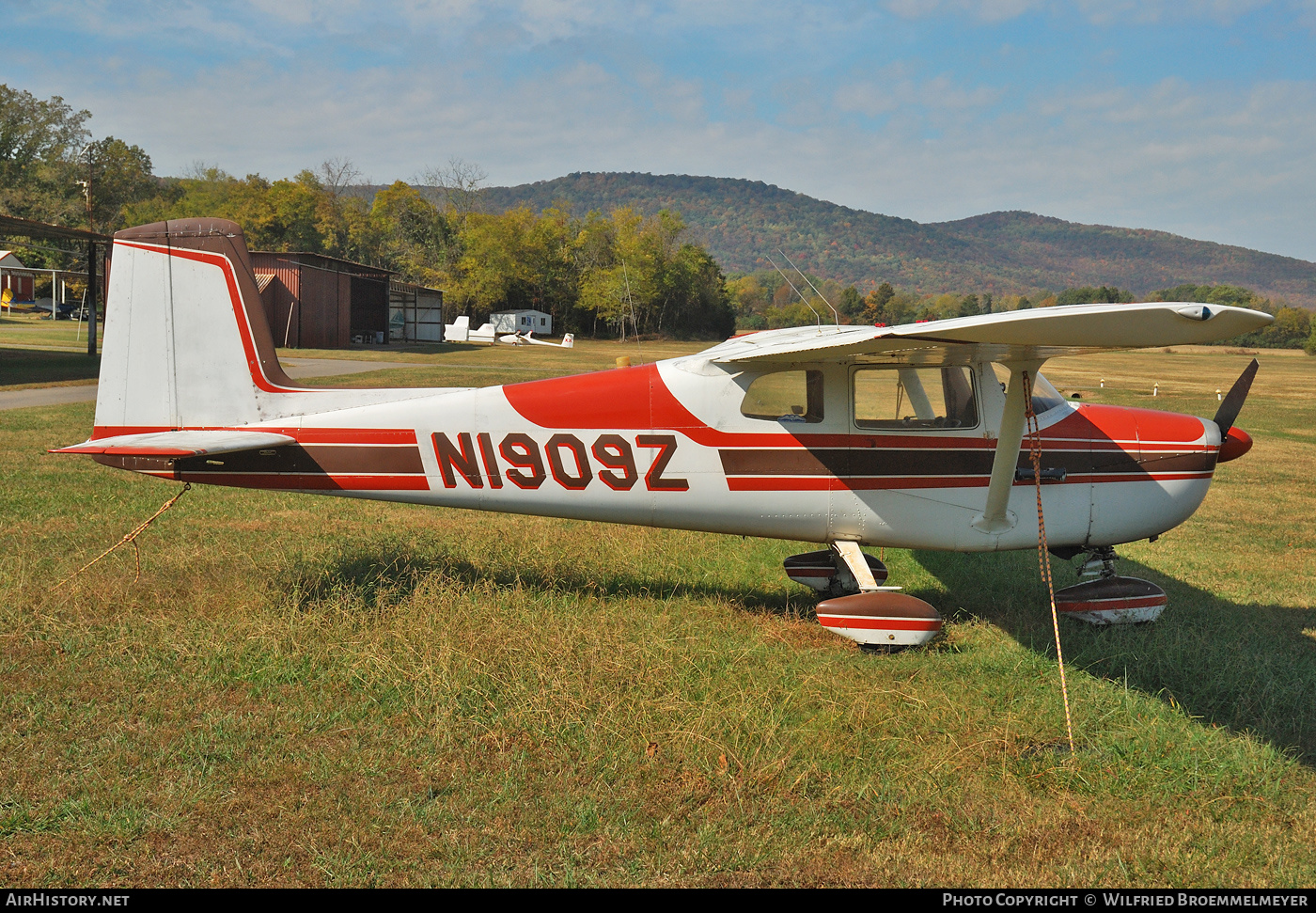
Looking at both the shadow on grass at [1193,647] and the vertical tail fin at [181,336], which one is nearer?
the shadow on grass at [1193,647]

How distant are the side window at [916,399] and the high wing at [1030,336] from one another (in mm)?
209

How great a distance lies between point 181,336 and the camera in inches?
229

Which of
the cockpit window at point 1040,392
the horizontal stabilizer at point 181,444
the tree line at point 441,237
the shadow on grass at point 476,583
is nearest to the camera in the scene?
the horizontal stabilizer at point 181,444

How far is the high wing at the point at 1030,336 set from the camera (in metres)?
3.57

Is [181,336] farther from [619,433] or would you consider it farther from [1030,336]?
[1030,336]

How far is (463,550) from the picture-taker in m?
7.83

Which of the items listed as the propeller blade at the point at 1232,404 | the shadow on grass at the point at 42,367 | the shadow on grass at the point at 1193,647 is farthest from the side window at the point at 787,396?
the shadow on grass at the point at 42,367

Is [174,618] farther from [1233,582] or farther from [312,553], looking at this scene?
[1233,582]

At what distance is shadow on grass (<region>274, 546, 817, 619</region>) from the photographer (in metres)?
6.30

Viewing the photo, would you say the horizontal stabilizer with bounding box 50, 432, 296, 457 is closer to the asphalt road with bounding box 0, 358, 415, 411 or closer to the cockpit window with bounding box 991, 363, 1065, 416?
the asphalt road with bounding box 0, 358, 415, 411

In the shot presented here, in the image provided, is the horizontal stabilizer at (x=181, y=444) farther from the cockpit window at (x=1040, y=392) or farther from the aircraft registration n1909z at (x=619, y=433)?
the cockpit window at (x=1040, y=392)

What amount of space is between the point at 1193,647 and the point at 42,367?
28303 millimetres

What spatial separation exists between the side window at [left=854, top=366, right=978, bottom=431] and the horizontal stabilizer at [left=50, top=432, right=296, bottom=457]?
408 centimetres
